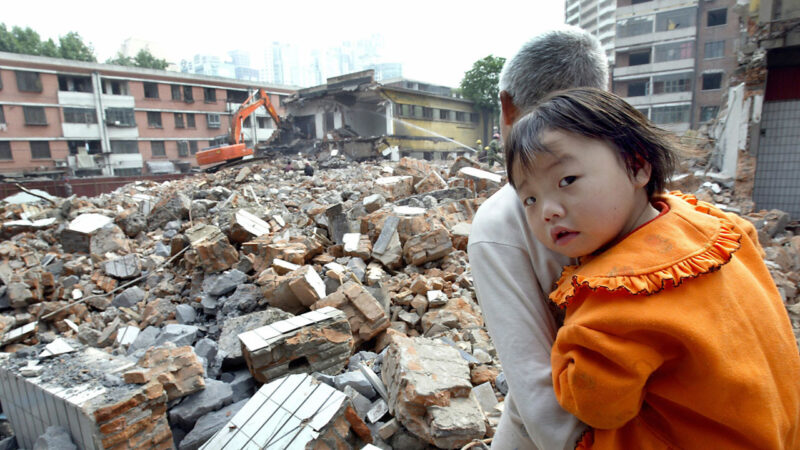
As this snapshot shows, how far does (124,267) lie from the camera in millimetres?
5348

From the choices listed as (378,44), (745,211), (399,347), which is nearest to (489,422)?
(399,347)

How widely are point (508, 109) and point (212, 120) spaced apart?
105ft

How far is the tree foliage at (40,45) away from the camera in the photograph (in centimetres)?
2823

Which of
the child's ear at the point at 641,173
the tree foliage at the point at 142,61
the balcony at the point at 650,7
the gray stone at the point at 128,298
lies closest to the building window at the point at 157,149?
the tree foliage at the point at 142,61

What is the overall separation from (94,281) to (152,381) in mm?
4240

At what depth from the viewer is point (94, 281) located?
207 inches

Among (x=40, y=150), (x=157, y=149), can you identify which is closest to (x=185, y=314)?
(x=40, y=150)

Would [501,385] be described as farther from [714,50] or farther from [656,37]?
[714,50]

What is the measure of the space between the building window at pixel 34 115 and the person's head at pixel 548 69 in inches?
1198

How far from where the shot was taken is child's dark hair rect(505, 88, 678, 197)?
0.80 m

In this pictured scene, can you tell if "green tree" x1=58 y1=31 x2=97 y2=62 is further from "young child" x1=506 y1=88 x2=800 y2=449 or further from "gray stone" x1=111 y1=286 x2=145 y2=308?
"young child" x1=506 y1=88 x2=800 y2=449

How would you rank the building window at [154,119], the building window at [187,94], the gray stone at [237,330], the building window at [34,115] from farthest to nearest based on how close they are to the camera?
1. the building window at [187,94]
2. the building window at [154,119]
3. the building window at [34,115]
4. the gray stone at [237,330]

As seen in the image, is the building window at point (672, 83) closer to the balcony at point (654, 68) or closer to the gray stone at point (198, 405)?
the balcony at point (654, 68)

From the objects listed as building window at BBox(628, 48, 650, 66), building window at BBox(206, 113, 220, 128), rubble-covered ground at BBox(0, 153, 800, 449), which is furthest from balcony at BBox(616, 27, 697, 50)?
building window at BBox(206, 113, 220, 128)
